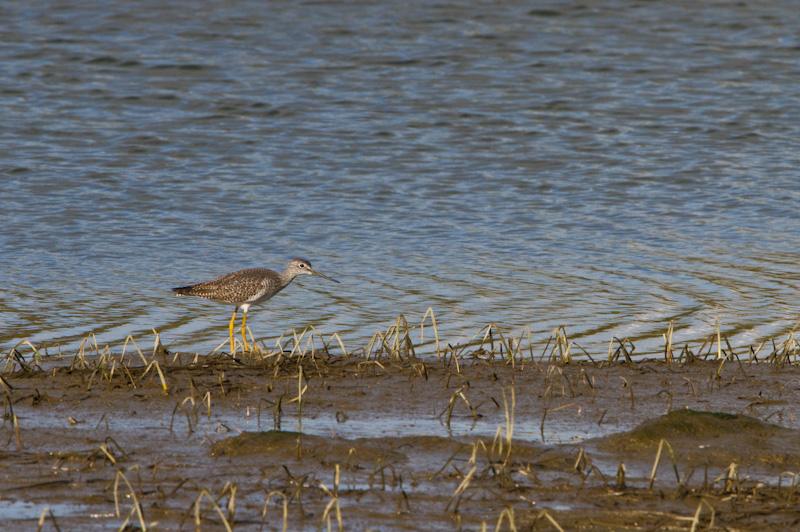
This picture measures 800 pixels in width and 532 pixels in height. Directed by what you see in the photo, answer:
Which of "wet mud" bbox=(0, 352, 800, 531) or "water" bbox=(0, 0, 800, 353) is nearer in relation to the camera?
"wet mud" bbox=(0, 352, 800, 531)

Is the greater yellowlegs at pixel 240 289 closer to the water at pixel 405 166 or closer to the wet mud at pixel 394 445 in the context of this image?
the water at pixel 405 166

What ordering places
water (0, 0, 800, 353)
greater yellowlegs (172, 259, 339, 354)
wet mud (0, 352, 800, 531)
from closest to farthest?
1. wet mud (0, 352, 800, 531)
2. greater yellowlegs (172, 259, 339, 354)
3. water (0, 0, 800, 353)

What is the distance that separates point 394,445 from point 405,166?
9.86 metres

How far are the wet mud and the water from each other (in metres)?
1.52

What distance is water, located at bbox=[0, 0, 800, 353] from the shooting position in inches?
400

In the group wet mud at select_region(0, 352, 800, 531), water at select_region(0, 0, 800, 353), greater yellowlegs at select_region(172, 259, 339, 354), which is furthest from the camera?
water at select_region(0, 0, 800, 353)

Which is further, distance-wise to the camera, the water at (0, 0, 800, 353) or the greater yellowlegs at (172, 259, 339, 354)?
the water at (0, 0, 800, 353)

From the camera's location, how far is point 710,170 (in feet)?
50.2

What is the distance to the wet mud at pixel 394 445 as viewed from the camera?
4.86 meters

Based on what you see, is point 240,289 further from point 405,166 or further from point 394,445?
point 405,166

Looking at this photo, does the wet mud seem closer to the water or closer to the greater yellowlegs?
the water

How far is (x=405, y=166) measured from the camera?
1540 centimetres

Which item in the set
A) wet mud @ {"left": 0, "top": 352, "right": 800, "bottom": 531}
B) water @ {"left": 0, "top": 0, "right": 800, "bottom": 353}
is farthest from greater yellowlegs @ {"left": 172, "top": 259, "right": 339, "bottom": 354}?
wet mud @ {"left": 0, "top": 352, "right": 800, "bottom": 531}

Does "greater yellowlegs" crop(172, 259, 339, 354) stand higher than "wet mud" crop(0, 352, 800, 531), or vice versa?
"wet mud" crop(0, 352, 800, 531)
